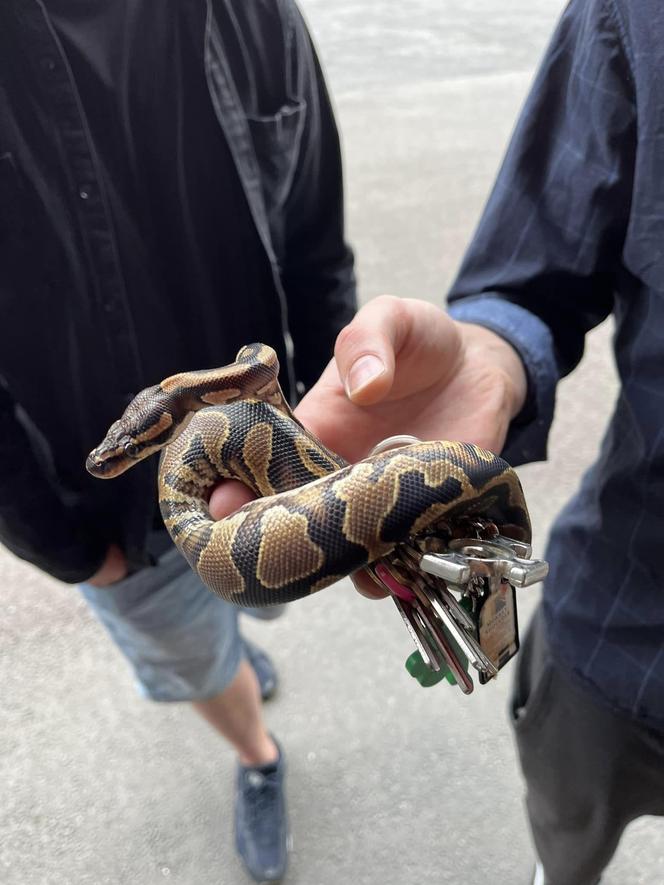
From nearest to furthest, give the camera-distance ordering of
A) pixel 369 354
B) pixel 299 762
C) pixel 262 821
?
pixel 369 354
pixel 262 821
pixel 299 762

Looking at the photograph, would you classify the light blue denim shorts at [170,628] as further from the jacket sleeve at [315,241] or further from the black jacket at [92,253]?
the jacket sleeve at [315,241]

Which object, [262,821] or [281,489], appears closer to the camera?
[281,489]

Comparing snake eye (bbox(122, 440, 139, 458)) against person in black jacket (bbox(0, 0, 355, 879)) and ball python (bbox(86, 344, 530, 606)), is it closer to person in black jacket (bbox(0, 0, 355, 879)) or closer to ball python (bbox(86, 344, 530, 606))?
ball python (bbox(86, 344, 530, 606))

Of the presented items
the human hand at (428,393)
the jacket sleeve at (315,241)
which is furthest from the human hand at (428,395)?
the jacket sleeve at (315,241)

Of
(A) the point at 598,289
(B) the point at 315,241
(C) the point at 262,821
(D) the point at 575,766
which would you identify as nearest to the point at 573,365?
(A) the point at 598,289

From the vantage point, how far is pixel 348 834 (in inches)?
77.4

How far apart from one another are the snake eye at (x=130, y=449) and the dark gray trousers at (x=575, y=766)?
2.60 ft

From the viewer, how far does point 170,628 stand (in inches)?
62.6

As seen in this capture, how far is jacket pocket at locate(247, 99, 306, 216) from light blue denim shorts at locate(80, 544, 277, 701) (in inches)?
28.8

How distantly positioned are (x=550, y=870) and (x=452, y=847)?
0.47 metres

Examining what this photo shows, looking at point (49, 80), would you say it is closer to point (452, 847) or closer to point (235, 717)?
point (235, 717)

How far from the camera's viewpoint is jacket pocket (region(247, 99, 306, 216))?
1301mm

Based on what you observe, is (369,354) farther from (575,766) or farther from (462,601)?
(575,766)

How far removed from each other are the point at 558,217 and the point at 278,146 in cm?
50
